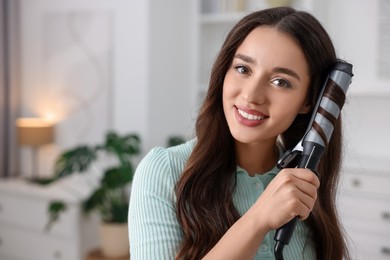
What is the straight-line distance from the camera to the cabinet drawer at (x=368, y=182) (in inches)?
113

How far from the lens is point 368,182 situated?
9.55 feet

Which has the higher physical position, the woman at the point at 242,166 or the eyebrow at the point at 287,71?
the eyebrow at the point at 287,71

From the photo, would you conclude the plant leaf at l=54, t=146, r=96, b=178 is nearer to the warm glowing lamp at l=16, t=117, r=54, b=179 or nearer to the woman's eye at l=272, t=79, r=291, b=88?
the warm glowing lamp at l=16, t=117, r=54, b=179

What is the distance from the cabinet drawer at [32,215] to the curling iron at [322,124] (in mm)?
2409

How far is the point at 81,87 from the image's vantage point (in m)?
3.67

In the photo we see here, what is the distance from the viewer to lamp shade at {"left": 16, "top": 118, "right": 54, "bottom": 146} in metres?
3.63

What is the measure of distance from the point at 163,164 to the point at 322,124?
13.4 inches

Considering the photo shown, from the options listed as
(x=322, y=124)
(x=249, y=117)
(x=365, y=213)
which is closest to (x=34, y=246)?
(x=365, y=213)

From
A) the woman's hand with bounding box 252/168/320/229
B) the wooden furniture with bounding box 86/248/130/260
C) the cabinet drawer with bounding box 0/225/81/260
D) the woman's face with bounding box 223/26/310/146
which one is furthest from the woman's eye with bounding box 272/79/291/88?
the cabinet drawer with bounding box 0/225/81/260

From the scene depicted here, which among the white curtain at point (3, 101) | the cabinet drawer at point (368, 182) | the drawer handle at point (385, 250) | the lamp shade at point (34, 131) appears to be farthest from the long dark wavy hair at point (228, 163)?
the white curtain at point (3, 101)

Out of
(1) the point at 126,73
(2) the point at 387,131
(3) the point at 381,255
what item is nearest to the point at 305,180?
(3) the point at 381,255

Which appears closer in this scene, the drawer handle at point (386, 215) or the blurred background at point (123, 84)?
the drawer handle at point (386, 215)

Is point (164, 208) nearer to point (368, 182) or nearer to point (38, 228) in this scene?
point (368, 182)

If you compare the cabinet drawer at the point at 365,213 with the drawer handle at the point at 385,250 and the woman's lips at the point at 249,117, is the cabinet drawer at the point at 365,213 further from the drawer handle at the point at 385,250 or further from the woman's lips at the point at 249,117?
the woman's lips at the point at 249,117
